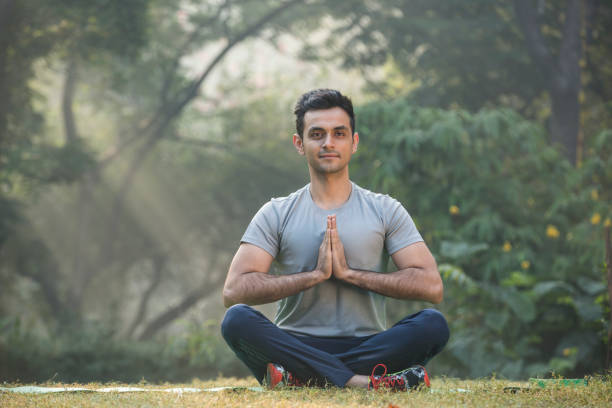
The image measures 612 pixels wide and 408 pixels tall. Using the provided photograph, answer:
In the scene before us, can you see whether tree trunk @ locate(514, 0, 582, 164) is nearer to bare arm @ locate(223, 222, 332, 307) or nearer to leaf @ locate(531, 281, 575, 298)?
leaf @ locate(531, 281, 575, 298)

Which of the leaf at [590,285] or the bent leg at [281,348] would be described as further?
the leaf at [590,285]

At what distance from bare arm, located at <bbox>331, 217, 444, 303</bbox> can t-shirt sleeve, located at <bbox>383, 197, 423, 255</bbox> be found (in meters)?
0.11

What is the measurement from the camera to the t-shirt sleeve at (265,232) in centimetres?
371

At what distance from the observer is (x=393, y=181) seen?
8023mm

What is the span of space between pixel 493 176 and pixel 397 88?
7.08 meters

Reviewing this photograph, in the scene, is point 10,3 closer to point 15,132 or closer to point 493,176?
point 15,132

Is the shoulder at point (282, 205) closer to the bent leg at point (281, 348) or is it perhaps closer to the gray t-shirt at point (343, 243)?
the gray t-shirt at point (343, 243)

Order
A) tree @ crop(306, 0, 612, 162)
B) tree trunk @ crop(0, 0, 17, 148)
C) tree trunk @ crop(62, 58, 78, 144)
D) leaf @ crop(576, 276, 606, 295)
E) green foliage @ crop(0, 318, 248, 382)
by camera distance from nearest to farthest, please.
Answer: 1. leaf @ crop(576, 276, 606, 295)
2. green foliage @ crop(0, 318, 248, 382)
3. tree trunk @ crop(0, 0, 17, 148)
4. tree @ crop(306, 0, 612, 162)
5. tree trunk @ crop(62, 58, 78, 144)

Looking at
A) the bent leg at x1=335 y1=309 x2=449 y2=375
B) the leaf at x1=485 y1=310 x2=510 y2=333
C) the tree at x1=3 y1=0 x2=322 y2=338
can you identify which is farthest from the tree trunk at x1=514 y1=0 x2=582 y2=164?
the bent leg at x1=335 y1=309 x2=449 y2=375

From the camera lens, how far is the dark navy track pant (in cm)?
346

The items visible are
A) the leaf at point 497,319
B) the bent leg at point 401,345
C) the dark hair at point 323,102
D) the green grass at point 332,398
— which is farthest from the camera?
the leaf at point 497,319

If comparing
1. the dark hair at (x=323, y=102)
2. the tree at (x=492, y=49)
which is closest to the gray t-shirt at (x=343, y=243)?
the dark hair at (x=323, y=102)

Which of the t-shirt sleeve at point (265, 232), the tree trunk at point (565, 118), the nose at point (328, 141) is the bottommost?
the t-shirt sleeve at point (265, 232)

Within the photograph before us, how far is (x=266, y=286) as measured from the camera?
353cm
